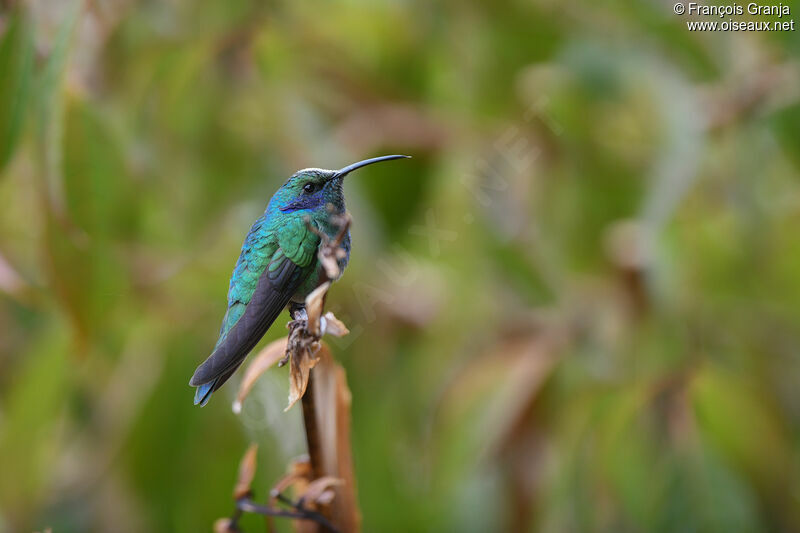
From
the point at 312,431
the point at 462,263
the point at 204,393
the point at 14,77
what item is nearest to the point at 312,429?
the point at 312,431

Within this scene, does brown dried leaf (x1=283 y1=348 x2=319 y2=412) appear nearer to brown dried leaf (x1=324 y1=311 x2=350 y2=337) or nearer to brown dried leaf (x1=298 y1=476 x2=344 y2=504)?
brown dried leaf (x1=324 y1=311 x2=350 y2=337)

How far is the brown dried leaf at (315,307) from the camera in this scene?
0.42 metres

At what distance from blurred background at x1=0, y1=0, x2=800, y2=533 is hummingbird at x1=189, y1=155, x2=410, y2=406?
434 mm

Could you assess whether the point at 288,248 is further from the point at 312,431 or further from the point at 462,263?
the point at 462,263

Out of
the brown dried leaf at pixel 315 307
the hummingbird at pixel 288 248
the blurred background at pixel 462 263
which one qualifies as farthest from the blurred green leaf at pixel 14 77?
the brown dried leaf at pixel 315 307

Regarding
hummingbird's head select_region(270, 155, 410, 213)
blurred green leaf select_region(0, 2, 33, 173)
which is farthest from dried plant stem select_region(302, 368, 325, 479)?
blurred green leaf select_region(0, 2, 33, 173)

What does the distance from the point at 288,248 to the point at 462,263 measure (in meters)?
0.92

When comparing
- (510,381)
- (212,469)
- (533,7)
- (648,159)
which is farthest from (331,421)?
(533,7)

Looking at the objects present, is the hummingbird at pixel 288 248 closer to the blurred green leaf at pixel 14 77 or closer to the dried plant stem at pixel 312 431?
the dried plant stem at pixel 312 431

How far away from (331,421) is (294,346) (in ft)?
0.44

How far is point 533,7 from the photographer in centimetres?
143

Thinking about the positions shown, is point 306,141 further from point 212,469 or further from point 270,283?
point 270,283

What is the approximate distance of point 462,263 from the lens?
4.59 ft

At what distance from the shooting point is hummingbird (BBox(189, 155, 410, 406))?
18.1 inches
